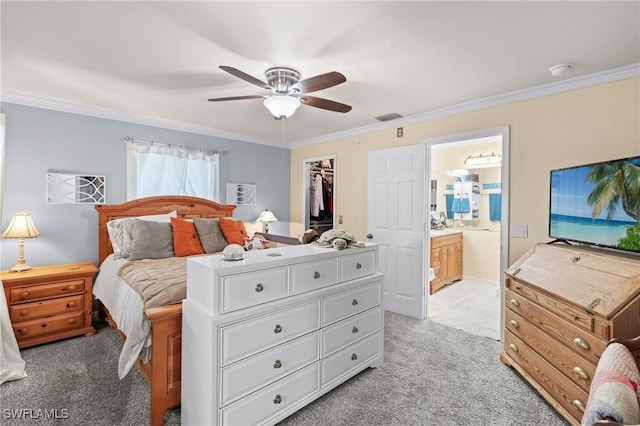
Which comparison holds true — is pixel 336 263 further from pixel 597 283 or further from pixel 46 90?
pixel 46 90

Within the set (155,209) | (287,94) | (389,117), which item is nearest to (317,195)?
(389,117)

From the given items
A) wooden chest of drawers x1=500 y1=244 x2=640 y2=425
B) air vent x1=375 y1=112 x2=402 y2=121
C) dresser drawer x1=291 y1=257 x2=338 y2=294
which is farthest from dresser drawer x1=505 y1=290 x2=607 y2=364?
air vent x1=375 y1=112 x2=402 y2=121

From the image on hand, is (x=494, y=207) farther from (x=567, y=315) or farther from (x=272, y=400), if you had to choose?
(x=272, y=400)

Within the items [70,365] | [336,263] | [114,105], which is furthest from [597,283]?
[114,105]

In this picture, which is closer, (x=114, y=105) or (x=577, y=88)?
(x=577, y=88)

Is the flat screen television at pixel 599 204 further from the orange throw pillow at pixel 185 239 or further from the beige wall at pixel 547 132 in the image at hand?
the orange throw pillow at pixel 185 239

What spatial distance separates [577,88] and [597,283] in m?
1.76

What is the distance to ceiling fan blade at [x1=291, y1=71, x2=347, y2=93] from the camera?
188 cm

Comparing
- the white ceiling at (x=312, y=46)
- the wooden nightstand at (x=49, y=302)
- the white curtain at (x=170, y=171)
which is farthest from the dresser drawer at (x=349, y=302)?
the white curtain at (x=170, y=171)

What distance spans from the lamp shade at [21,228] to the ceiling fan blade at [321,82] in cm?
293

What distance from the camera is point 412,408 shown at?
2.01 metres

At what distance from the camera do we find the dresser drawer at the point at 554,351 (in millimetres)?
1678

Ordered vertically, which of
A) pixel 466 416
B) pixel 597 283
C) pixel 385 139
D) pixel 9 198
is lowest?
pixel 466 416

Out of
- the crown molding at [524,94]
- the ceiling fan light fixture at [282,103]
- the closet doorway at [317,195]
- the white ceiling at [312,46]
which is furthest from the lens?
the closet doorway at [317,195]
